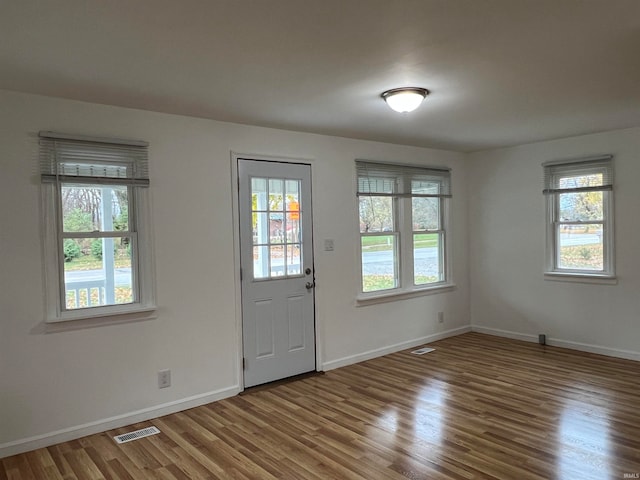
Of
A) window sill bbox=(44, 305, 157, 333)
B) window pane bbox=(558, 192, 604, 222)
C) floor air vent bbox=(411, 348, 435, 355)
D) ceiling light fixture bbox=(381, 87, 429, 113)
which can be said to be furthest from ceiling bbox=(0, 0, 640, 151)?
floor air vent bbox=(411, 348, 435, 355)

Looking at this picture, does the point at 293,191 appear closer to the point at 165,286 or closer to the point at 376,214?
the point at 376,214

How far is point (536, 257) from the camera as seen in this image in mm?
5668

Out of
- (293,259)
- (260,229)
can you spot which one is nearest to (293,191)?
(260,229)

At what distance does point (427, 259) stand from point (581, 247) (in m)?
1.71

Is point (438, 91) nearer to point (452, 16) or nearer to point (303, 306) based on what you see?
point (452, 16)

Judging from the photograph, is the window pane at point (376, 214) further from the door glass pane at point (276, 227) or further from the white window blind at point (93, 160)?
the white window blind at point (93, 160)

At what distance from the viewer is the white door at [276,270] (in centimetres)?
428

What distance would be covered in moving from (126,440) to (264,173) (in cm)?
241

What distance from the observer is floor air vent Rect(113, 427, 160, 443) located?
10.8 ft

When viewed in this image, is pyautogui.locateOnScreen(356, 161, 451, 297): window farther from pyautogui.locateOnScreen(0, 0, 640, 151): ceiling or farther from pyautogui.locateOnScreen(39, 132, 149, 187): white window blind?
pyautogui.locateOnScreen(39, 132, 149, 187): white window blind

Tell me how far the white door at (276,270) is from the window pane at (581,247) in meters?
3.01

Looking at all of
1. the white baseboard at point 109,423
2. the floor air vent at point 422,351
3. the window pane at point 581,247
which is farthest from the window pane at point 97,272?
the window pane at point 581,247

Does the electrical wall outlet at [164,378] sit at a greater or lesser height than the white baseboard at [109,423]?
Answer: greater

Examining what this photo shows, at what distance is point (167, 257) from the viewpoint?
378 centimetres
